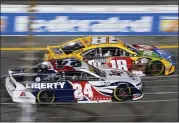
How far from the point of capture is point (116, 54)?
5.02 meters

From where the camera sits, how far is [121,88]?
3861mm

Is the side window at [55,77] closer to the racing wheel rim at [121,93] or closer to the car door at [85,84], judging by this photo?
the car door at [85,84]

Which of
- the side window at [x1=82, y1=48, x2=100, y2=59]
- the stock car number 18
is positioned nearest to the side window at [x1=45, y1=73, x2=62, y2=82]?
the stock car number 18

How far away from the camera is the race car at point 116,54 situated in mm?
4734

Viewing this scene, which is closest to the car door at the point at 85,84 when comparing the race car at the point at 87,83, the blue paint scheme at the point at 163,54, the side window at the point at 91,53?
the race car at the point at 87,83

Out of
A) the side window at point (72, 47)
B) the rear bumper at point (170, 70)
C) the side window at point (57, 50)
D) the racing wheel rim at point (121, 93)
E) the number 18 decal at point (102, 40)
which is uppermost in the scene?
the number 18 decal at point (102, 40)

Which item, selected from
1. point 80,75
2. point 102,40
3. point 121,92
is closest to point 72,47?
point 102,40

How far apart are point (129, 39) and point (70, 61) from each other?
138 centimetres

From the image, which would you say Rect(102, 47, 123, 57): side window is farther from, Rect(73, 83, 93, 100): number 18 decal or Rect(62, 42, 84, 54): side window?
Rect(73, 83, 93, 100): number 18 decal

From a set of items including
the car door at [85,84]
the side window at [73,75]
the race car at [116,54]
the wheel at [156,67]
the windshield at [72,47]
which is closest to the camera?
the car door at [85,84]

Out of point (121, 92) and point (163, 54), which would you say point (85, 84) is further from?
point (163, 54)

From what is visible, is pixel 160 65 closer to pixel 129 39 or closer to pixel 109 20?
pixel 129 39

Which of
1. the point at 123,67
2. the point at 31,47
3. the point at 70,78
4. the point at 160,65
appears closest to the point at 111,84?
the point at 70,78

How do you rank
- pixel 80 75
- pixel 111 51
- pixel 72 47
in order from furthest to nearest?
A: pixel 72 47 < pixel 111 51 < pixel 80 75
